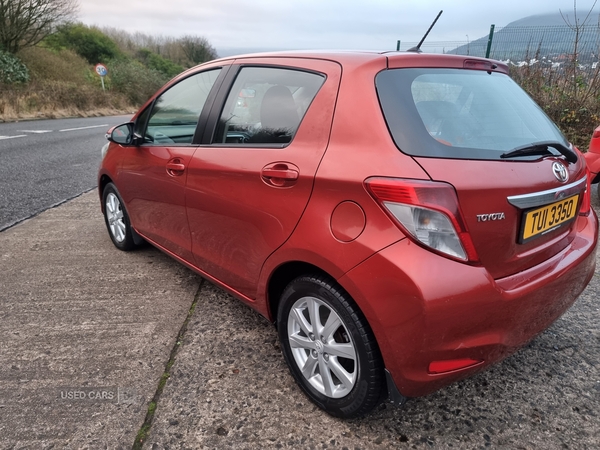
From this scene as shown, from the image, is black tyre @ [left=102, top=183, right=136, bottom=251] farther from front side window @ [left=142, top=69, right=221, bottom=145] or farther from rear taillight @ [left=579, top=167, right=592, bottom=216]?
rear taillight @ [left=579, top=167, right=592, bottom=216]

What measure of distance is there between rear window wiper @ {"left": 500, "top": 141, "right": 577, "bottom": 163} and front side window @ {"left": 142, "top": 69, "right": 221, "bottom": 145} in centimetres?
174

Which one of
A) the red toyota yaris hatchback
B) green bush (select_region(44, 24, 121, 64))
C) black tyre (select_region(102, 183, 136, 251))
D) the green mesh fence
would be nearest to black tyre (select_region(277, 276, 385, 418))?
the red toyota yaris hatchback

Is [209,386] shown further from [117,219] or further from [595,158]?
[595,158]

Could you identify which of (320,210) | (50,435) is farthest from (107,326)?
(320,210)

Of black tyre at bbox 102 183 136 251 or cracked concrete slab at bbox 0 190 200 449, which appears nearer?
cracked concrete slab at bbox 0 190 200 449

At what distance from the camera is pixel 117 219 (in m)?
3.93

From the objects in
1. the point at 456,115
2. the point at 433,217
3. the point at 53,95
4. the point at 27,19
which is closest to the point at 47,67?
the point at 27,19

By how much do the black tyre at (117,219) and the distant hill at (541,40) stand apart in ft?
21.4

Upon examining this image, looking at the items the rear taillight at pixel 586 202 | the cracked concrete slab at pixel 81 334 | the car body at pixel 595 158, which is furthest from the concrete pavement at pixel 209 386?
the car body at pixel 595 158

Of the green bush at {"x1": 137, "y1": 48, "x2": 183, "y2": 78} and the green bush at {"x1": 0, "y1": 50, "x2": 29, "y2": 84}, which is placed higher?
the green bush at {"x1": 0, "y1": 50, "x2": 29, "y2": 84}

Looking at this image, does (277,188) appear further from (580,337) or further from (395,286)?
(580,337)

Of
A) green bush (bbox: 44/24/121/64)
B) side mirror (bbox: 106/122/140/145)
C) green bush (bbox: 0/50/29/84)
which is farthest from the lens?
green bush (bbox: 44/24/121/64)

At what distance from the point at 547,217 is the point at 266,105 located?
1.41 m

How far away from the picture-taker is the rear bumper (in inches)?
62.2
